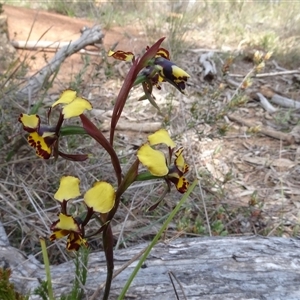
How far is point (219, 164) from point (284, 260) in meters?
1.36

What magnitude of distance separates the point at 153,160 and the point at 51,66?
2.28 metres

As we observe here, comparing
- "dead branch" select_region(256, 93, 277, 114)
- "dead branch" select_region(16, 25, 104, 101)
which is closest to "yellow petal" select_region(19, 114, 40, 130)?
"dead branch" select_region(16, 25, 104, 101)

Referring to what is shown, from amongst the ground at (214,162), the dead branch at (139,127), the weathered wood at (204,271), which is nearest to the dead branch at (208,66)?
the ground at (214,162)

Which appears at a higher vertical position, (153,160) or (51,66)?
(51,66)

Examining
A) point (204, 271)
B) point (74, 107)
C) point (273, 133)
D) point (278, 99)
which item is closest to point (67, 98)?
point (74, 107)

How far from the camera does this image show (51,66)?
2.99 metres

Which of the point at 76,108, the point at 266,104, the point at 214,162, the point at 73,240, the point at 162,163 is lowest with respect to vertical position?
the point at 214,162

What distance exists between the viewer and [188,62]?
4.19 metres

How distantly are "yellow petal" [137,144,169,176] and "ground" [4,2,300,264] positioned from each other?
67 centimetres

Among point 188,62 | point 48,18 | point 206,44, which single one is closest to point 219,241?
point 188,62

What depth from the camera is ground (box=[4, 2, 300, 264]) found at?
212cm

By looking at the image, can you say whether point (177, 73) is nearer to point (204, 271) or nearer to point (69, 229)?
point (69, 229)

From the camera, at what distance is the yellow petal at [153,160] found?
85 centimetres

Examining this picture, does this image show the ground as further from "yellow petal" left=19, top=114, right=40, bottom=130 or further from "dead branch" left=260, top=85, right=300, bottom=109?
"yellow petal" left=19, top=114, right=40, bottom=130
